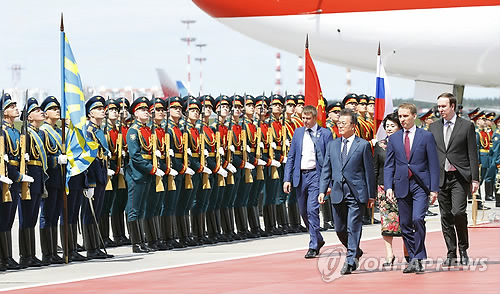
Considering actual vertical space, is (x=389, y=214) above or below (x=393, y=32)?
below

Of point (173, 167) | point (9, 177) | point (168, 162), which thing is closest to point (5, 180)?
point (9, 177)

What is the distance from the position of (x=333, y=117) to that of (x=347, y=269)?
6493 mm

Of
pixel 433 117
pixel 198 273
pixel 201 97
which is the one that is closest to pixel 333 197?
pixel 198 273

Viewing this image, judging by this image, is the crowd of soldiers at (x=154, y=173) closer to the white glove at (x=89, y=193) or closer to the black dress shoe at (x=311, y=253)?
the white glove at (x=89, y=193)

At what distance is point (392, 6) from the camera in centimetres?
1688

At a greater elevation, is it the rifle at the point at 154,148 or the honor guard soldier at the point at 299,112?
the honor guard soldier at the point at 299,112

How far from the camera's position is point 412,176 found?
37.2ft

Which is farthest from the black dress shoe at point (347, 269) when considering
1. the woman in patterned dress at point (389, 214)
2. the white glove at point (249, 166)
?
the white glove at point (249, 166)

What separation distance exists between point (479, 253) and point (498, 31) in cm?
513

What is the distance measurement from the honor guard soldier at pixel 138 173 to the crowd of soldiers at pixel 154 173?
0.04 ft

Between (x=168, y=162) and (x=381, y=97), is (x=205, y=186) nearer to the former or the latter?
(x=168, y=162)

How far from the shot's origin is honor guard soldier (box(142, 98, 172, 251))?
1442 centimetres

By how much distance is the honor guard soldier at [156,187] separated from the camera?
1442 centimetres

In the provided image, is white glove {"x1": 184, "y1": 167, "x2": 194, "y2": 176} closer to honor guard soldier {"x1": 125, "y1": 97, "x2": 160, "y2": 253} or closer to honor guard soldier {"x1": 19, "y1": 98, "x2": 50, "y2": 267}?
honor guard soldier {"x1": 125, "y1": 97, "x2": 160, "y2": 253}
